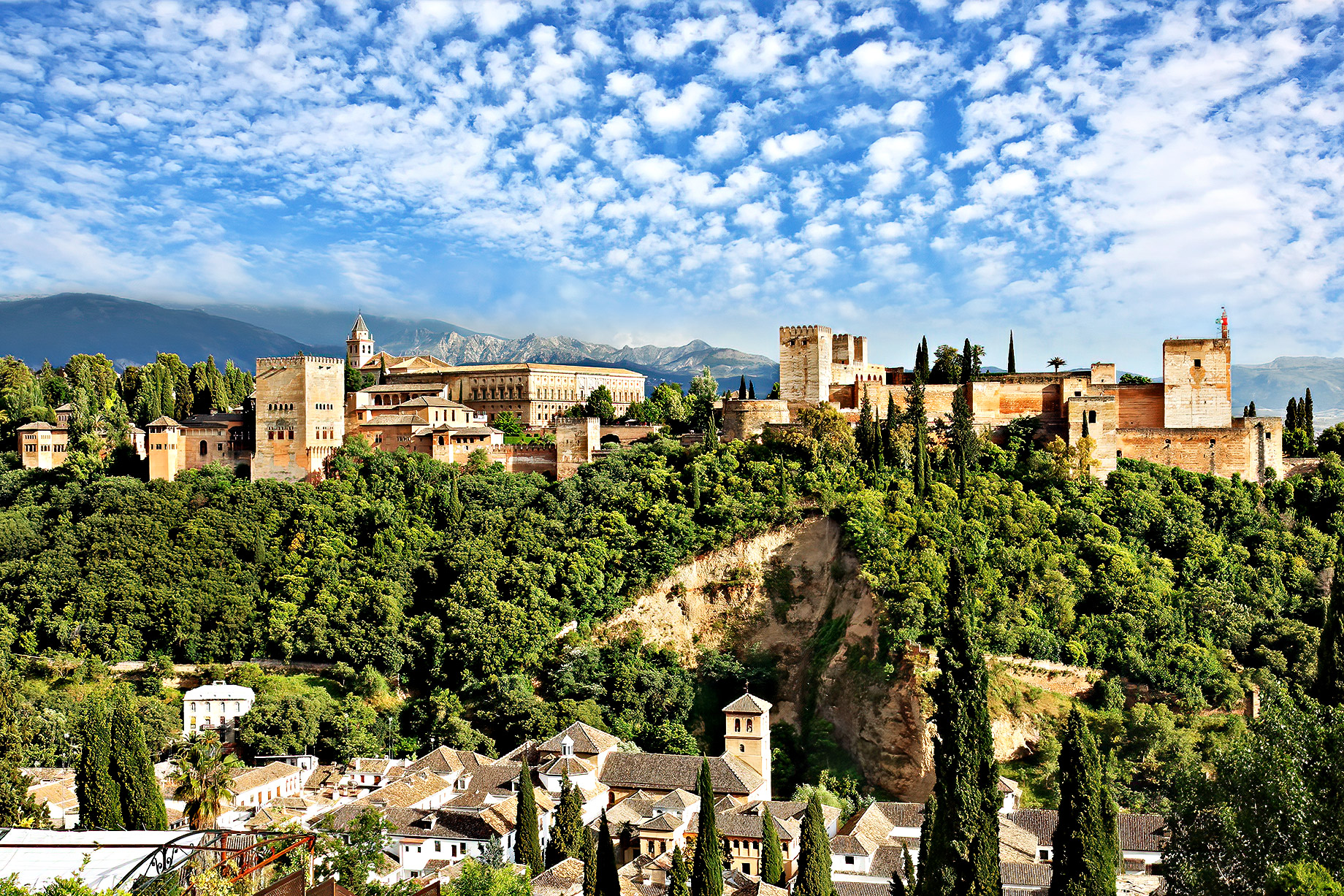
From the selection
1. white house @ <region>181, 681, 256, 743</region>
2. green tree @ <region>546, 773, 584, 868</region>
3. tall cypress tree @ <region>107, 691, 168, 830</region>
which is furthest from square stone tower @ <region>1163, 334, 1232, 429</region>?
tall cypress tree @ <region>107, 691, 168, 830</region>

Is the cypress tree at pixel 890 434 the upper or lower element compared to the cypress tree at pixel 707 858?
upper

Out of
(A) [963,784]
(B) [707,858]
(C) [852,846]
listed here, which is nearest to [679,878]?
(B) [707,858]

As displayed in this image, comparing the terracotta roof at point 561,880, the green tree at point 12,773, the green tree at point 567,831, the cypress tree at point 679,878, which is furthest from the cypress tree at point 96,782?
the cypress tree at point 679,878

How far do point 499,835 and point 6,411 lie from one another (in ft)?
139

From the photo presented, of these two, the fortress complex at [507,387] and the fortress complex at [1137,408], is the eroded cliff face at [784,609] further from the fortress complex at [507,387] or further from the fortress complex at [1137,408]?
the fortress complex at [507,387]

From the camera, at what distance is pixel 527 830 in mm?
30344

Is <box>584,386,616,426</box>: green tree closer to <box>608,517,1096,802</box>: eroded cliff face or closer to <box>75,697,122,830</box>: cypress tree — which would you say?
<box>608,517,1096,802</box>: eroded cliff face

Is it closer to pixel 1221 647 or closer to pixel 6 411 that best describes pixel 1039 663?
pixel 1221 647

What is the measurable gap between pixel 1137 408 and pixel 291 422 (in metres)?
37.0

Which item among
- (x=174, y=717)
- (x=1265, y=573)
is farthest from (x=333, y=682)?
(x=1265, y=573)

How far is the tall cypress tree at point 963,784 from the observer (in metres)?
20.4

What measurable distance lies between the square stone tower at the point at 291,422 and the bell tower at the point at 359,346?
22.1m

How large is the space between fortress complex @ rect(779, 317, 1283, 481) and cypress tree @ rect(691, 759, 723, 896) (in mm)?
27126

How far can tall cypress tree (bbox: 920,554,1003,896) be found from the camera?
20438mm
